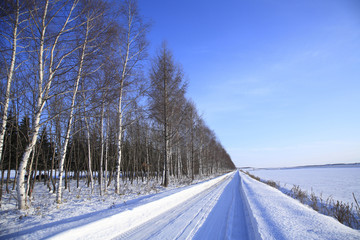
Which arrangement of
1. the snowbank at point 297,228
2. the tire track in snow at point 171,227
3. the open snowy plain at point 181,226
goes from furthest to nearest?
the tire track in snow at point 171,227 → the open snowy plain at point 181,226 → the snowbank at point 297,228

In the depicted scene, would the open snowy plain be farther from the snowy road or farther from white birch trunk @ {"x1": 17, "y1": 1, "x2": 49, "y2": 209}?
white birch trunk @ {"x1": 17, "y1": 1, "x2": 49, "y2": 209}

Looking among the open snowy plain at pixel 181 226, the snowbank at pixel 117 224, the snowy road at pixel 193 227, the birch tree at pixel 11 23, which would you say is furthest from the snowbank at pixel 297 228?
the birch tree at pixel 11 23

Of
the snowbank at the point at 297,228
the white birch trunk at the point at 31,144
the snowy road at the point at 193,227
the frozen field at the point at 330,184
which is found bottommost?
the frozen field at the point at 330,184

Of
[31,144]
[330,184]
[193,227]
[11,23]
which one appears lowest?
[330,184]

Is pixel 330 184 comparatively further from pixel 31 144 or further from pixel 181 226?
pixel 31 144

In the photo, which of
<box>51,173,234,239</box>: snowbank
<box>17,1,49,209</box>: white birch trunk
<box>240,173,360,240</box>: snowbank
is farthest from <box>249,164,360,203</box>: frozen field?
<box>17,1,49,209</box>: white birch trunk

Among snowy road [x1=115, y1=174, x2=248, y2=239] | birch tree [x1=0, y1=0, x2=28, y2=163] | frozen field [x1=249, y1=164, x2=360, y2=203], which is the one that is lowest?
frozen field [x1=249, y1=164, x2=360, y2=203]

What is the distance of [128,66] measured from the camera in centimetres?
1024

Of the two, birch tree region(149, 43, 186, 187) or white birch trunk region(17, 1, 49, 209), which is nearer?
white birch trunk region(17, 1, 49, 209)

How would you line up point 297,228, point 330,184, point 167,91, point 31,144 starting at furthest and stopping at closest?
point 330,184, point 167,91, point 31,144, point 297,228

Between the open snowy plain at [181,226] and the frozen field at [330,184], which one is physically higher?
the open snowy plain at [181,226]

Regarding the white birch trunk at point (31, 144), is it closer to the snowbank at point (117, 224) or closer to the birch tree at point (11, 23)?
the birch tree at point (11, 23)

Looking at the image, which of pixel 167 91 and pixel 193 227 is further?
pixel 167 91

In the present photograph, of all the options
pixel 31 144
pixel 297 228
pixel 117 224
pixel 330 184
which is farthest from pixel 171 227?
pixel 330 184
